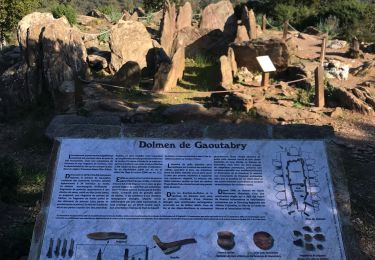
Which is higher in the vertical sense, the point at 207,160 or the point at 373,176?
the point at 207,160

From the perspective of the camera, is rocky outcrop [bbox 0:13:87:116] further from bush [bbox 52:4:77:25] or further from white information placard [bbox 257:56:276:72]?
bush [bbox 52:4:77:25]

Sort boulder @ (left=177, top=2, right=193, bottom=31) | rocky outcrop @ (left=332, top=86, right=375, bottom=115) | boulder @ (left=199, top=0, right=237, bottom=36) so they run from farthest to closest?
boulder @ (left=199, top=0, right=237, bottom=36), boulder @ (left=177, top=2, right=193, bottom=31), rocky outcrop @ (left=332, top=86, right=375, bottom=115)

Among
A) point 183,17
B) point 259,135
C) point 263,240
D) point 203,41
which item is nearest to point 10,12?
point 183,17

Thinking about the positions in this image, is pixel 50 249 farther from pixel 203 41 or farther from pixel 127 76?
pixel 203 41

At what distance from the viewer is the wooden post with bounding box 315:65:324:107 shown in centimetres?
1074

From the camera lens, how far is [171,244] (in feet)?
12.7

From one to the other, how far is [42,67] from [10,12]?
936 centimetres

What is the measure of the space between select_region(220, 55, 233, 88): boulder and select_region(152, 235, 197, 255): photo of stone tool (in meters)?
8.54

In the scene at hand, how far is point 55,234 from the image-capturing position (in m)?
3.90

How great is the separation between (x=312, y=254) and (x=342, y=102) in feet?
26.0

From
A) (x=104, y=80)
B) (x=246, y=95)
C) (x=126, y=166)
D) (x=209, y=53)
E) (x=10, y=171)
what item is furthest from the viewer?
(x=209, y=53)

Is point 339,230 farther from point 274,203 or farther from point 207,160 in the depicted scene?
point 207,160

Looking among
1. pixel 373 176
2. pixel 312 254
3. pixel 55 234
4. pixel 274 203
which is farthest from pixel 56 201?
pixel 373 176

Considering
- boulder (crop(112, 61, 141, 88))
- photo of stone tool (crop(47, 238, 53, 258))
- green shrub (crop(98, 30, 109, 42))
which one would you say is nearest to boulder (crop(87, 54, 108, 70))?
boulder (crop(112, 61, 141, 88))
